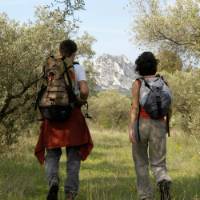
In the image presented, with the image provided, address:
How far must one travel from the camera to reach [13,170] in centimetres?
1257

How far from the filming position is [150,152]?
7.54 m

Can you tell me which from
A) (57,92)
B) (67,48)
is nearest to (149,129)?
(57,92)

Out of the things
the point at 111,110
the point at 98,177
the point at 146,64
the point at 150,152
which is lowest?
the point at 111,110

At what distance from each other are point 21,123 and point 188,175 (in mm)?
5709

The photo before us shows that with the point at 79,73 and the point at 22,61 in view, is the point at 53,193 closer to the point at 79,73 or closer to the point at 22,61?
the point at 79,73

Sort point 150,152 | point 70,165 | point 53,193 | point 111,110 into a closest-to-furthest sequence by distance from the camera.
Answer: point 53,193 → point 150,152 → point 70,165 → point 111,110

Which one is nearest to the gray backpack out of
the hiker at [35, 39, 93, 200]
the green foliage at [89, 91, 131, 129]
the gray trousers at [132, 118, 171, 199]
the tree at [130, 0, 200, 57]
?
the gray trousers at [132, 118, 171, 199]

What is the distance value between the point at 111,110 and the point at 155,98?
7858cm

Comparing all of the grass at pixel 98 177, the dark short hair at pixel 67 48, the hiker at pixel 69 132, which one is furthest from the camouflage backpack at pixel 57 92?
the grass at pixel 98 177

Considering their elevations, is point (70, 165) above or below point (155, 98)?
below

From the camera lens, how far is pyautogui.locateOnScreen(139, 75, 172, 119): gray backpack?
7.32 m

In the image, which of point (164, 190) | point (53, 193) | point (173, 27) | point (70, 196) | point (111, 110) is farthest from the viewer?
point (111, 110)

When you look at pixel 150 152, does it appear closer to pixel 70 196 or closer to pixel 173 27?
pixel 70 196

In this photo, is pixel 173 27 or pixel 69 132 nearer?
pixel 69 132
